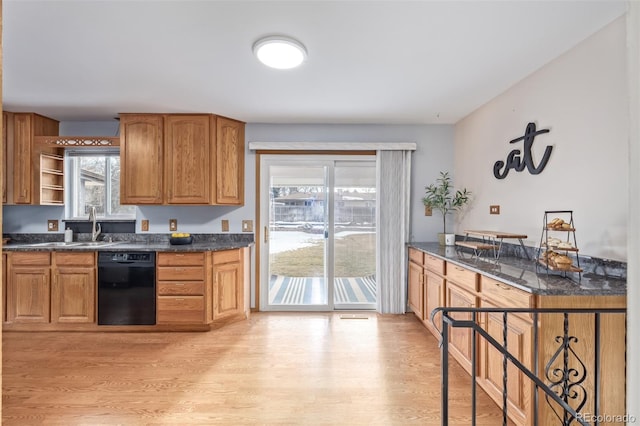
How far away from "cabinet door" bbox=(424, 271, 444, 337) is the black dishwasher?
289cm

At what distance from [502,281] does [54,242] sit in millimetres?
4776

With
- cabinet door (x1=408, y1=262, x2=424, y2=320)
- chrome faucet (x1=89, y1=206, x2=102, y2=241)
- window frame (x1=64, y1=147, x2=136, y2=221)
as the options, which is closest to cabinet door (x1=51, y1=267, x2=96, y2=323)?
chrome faucet (x1=89, y1=206, x2=102, y2=241)

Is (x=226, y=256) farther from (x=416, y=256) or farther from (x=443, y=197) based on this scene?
(x=443, y=197)

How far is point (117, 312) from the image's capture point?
10.8ft

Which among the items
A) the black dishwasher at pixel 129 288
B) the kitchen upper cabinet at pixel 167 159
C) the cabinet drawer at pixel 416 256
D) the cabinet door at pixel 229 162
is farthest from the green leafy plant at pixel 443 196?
the black dishwasher at pixel 129 288

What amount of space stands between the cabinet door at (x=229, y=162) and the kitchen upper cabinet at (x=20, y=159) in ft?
6.86

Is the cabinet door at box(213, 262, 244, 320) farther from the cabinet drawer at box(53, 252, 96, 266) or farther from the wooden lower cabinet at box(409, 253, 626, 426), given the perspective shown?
the wooden lower cabinet at box(409, 253, 626, 426)

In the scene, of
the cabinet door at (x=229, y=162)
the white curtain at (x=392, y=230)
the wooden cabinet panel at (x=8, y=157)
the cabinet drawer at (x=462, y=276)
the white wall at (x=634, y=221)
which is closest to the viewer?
the white wall at (x=634, y=221)

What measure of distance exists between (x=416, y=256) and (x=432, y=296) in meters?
0.60

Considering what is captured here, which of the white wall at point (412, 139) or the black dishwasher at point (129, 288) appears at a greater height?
the white wall at point (412, 139)

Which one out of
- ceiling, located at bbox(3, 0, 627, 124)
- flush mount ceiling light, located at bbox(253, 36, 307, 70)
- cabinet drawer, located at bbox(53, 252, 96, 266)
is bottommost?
cabinet drawer, located at bbox(53, 252, 96, 266)

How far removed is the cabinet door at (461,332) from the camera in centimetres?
240

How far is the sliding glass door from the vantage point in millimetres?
3982

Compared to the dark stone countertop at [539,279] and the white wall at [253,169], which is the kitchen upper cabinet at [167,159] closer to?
the white wall at [253,169]
